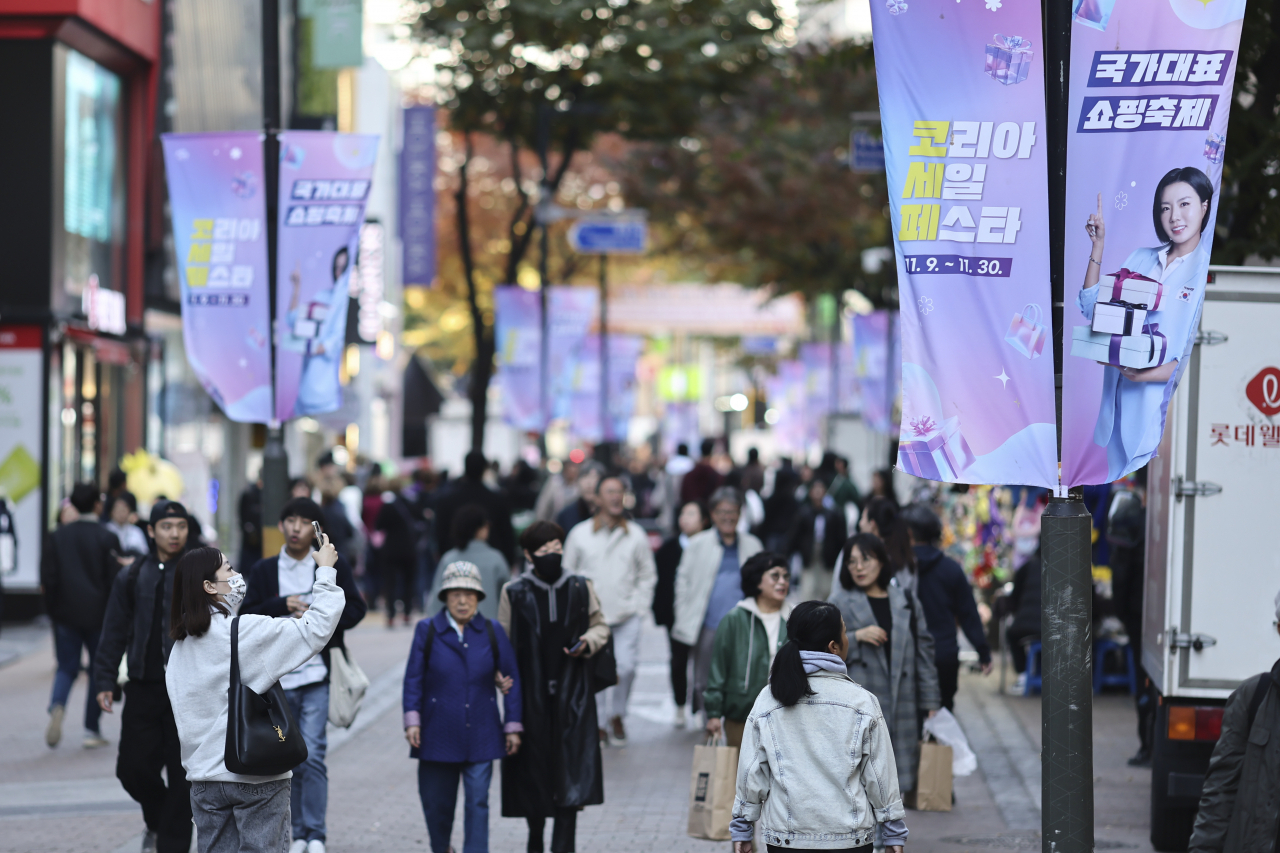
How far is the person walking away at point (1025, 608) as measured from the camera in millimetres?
13836

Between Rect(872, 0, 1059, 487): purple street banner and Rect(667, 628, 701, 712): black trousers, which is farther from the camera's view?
Rect(667, 628, 701, 712): black trousers

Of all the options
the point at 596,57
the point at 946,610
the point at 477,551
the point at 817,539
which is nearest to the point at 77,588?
the point at 477,551

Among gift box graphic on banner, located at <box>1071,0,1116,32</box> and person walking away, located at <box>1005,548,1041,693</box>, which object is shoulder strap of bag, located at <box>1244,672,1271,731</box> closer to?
gift box graphic on banner, located at <box>1071,0,1116,32</box>

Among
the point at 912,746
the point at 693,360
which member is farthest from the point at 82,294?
the point at 693,360

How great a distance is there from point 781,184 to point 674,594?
15982 mm

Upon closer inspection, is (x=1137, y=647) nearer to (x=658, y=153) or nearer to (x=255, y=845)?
(x=255, y=845)

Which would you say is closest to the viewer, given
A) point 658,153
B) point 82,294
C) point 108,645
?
point 108,645

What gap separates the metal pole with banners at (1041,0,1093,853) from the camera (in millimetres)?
5723

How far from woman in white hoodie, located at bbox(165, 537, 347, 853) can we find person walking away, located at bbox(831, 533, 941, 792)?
341 cm

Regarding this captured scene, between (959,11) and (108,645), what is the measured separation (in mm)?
5236

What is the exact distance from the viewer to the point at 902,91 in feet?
19.0

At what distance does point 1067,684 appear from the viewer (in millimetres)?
5746

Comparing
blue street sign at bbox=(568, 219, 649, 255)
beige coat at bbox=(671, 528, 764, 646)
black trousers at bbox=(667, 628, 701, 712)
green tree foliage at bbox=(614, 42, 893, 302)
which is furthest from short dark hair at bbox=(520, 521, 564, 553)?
blue street sign at bbox=(568, 219, 649, 255)

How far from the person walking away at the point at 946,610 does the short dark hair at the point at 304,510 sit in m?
3.60
